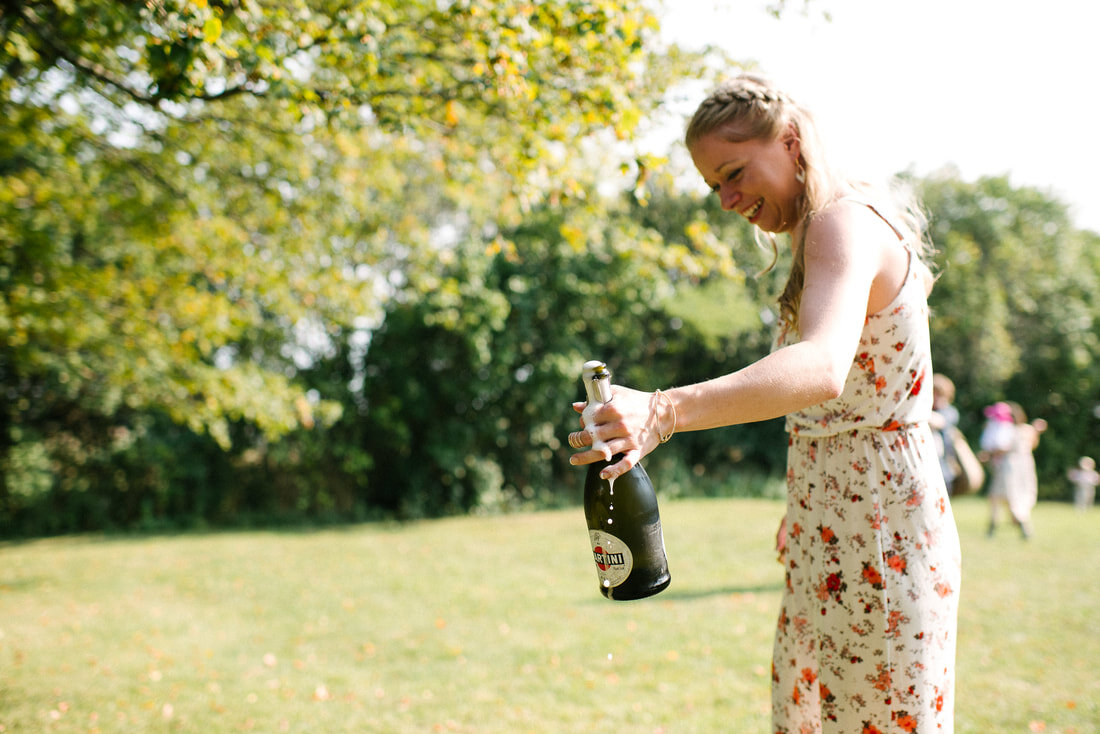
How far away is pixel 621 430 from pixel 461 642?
5083 mm

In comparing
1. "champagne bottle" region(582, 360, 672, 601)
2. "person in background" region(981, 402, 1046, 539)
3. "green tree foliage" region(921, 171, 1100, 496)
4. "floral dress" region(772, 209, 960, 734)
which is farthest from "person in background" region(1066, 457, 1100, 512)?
"champagne bottle" region(582, 360, 672, 601)

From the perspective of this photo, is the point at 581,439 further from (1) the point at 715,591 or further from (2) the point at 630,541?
(1) the point at 715,591

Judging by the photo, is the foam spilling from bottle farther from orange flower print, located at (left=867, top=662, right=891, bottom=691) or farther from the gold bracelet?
orange flower print, located at (left=867, top=662, right=891, bottom=691)

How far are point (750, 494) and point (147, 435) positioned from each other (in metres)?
13.3

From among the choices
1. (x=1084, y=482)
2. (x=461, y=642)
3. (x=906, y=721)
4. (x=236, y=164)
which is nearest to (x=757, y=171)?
(x=906, y=721)

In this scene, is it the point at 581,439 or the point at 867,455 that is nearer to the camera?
the point at 581,439

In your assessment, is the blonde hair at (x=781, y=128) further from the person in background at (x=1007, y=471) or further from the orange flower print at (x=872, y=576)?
the person in background at (x=1007, y=471)

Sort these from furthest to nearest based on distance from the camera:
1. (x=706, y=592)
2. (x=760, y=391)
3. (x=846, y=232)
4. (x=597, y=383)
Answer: (x=706, y=592)
(x=846, y=232)
(x=597, y=383)
(x=760, y=391)

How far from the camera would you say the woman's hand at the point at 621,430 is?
1351mm

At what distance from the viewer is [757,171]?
184cm

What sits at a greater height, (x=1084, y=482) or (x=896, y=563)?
(x=896, y=563)

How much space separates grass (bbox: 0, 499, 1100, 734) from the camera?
171 inches

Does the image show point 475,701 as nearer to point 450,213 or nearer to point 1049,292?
point 450,213

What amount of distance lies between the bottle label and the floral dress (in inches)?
23.1
